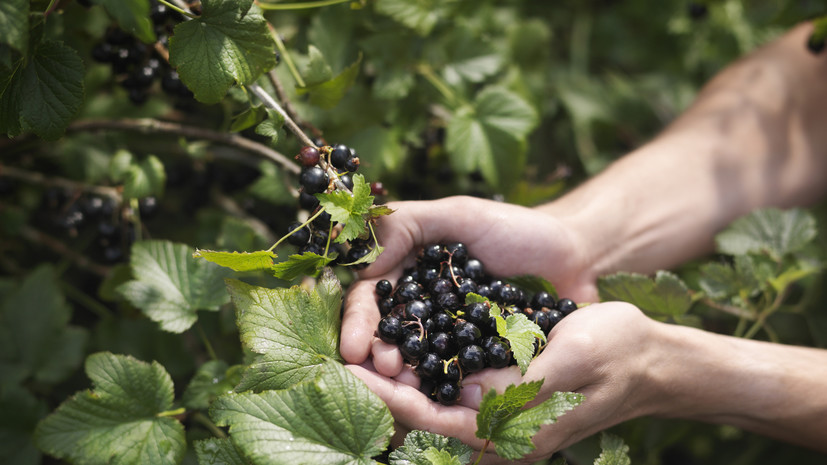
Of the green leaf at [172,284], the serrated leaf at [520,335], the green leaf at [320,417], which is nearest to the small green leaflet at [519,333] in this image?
the serrated leaf at [520,335]

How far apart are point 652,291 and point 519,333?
0.58 m

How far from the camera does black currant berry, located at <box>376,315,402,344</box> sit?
1.19 metres

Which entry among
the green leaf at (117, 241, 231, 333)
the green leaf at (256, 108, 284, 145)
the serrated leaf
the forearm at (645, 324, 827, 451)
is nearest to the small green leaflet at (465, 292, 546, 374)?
the serrated leaf

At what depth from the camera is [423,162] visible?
2.06 meters

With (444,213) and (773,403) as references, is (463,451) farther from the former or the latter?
(773,403)

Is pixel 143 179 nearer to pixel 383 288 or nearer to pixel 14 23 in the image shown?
pixel 14 23

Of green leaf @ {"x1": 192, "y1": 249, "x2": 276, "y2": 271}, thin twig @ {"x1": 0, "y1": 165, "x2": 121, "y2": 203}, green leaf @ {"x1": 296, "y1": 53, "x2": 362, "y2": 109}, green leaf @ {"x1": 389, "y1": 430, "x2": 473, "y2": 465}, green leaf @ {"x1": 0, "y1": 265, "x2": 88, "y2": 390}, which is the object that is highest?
green leaf @ {"x1": 296, "y1": 53, "x2": 362, "y2": 109}

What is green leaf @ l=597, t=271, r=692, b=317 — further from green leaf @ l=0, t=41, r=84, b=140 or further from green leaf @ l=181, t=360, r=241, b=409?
green leaf @ l=0, t=41, r=84, b=140

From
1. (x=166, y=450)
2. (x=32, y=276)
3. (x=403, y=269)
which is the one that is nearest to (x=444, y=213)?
(x=403, y=269)

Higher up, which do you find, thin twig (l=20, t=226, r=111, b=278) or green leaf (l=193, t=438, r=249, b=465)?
green leaf (l=193, t=438, r=249, b=465)

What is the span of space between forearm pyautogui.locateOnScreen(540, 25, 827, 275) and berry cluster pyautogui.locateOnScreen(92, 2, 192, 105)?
1.22 meters

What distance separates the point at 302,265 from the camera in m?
1.19

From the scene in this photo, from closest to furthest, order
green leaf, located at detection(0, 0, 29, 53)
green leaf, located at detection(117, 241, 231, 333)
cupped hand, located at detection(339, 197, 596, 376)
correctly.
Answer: green leaf, located at detection(0, 0, 29, 53), cupped hand, located at detection(339, 197, 596, 376), green leaf, located at detection(117, 241, 231, 333)

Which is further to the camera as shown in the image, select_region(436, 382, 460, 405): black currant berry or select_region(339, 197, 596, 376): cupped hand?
select_region(339, 197, 596, 376): cupped hand
